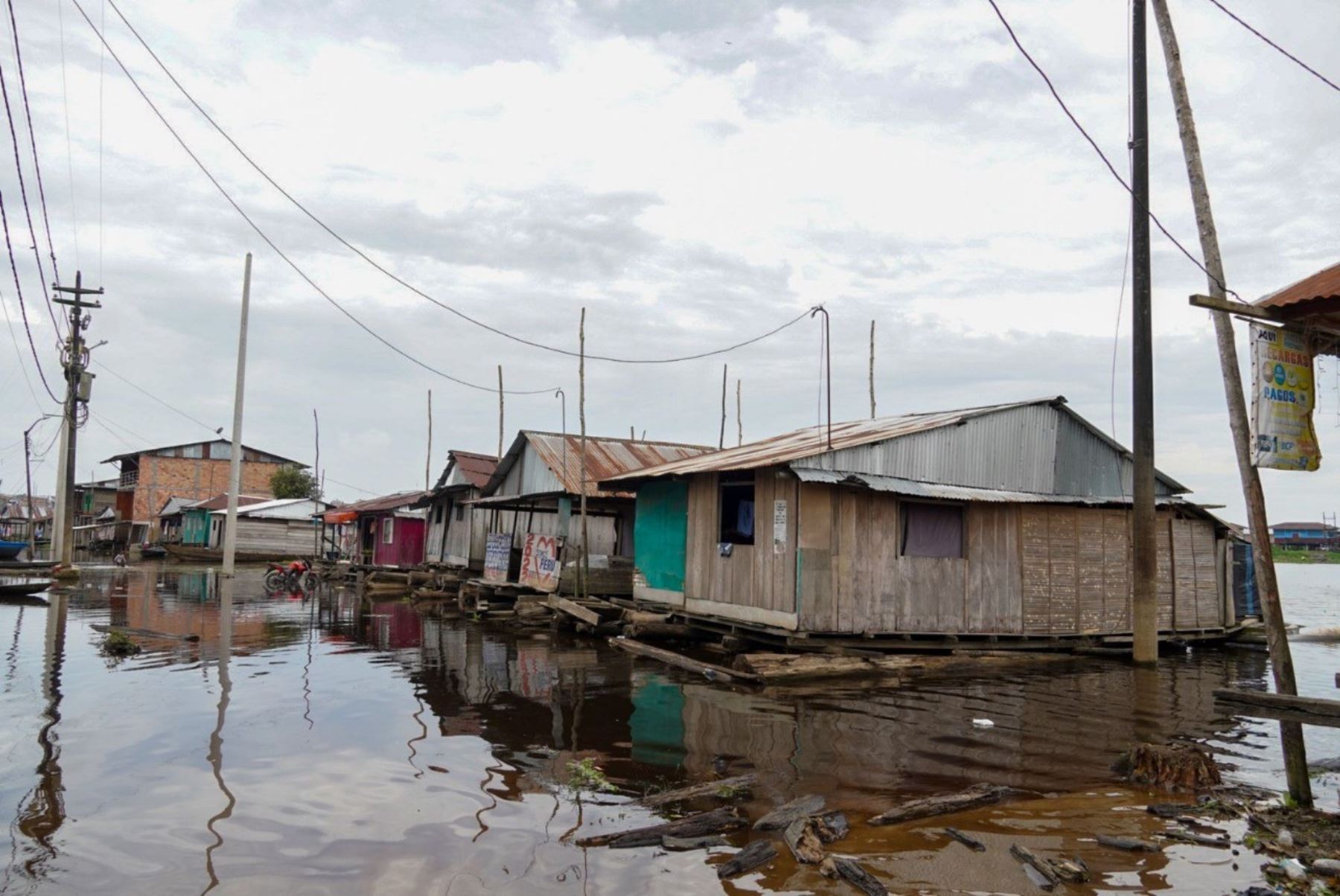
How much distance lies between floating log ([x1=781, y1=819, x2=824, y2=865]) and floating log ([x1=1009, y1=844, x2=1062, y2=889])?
128 centimetres

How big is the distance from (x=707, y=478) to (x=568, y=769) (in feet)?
32.2

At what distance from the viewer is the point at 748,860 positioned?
580cm

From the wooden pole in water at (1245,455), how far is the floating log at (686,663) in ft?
22.9

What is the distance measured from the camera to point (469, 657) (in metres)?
15.5

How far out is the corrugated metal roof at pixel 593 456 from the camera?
23203 millimetres

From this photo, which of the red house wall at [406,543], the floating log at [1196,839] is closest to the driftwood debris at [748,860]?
the floating log at [1196,839]

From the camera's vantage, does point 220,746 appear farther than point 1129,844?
Yes

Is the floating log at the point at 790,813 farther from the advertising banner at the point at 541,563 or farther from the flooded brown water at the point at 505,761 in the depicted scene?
the advertising banner at the point at 541,563

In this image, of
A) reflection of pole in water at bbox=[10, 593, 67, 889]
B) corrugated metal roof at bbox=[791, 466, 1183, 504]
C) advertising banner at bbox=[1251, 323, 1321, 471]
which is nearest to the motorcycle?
reflection of pole in water at bbox=[10, 593, 67, 889]

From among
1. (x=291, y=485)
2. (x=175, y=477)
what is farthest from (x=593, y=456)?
(x=175, y=477)

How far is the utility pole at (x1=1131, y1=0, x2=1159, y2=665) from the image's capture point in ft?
47.6

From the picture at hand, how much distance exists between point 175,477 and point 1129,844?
66.8m

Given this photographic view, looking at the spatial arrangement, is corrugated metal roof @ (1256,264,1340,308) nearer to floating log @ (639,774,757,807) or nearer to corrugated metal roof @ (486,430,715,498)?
floating log @ (639,774,757,807)

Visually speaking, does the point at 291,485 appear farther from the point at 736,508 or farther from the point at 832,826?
the point at 832,826
